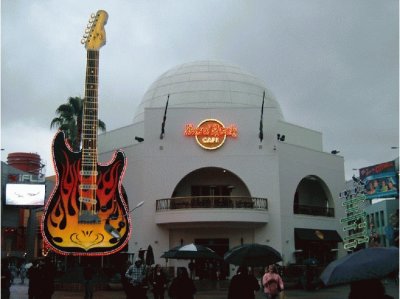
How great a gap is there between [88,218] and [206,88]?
553 inches

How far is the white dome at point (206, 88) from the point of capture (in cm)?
3719

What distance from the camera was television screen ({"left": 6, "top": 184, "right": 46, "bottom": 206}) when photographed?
49031mm

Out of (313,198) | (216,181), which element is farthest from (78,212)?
(313,198)

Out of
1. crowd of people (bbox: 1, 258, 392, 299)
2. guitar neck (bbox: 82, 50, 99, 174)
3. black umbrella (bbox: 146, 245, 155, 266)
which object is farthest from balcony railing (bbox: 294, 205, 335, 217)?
crowd of people (bbox: 1, 258, 392, 299)

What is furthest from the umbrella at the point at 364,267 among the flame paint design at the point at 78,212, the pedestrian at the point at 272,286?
the flame paint design at the point at 78,212

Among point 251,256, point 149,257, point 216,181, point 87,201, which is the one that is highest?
point 216,181

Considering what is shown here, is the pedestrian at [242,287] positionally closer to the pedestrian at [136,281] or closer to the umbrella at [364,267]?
the umbrella at [364,267]

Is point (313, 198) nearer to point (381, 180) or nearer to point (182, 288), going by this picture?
point (381, 180)

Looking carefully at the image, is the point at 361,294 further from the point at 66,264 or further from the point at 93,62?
the point at 66,264

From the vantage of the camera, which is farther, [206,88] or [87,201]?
[206,88]

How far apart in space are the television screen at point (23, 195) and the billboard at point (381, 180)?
96.4 ft

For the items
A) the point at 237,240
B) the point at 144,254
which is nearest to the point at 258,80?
the point at 237,240

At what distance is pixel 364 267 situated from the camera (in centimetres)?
652

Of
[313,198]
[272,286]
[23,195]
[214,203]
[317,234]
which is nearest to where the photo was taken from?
[272,286]
